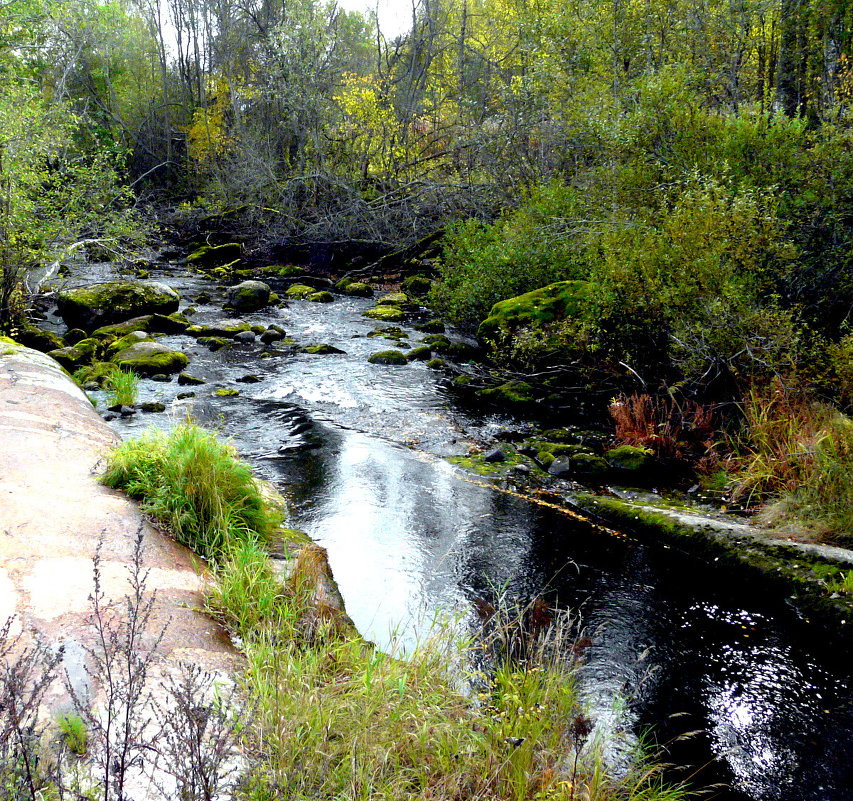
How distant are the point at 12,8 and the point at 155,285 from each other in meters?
6.33

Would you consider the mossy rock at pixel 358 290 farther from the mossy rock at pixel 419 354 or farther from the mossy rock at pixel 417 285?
the mossy rock at pixel 419 354

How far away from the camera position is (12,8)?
13.8 metres

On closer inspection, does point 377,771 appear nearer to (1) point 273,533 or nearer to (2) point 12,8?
(1) point 273,533

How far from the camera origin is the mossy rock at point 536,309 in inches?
459

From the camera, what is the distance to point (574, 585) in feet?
19.2

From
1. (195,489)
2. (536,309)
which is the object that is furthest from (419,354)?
(195,489)

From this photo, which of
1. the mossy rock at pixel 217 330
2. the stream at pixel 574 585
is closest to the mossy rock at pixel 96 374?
the stream at pixel 574 585

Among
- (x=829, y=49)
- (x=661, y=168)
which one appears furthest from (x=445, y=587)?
(x=829, y=49)

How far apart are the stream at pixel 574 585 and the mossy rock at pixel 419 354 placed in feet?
8.56

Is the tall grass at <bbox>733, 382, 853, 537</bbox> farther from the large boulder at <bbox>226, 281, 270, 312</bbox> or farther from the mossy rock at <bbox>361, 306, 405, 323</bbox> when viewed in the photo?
the large boulder at <bbox>226, 281, 270, 312</bbox>

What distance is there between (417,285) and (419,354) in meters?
7.15

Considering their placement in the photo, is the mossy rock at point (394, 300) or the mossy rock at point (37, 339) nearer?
the mossy rock at point (37, 339)

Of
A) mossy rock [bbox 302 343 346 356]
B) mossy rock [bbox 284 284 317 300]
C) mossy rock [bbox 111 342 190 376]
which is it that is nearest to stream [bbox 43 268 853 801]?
mossy rock [bbox 111 342 190 376]

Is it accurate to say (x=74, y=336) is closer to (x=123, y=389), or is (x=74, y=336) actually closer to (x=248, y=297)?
(x=123, y=389)
